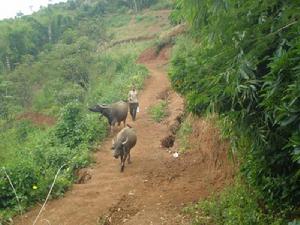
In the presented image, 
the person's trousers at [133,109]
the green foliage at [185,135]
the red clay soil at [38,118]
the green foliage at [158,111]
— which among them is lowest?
the red clay soil at [38,118]

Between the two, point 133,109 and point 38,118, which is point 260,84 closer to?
point 133,109

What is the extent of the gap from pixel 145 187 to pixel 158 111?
699cm

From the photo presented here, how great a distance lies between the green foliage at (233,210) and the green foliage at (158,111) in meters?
8.00

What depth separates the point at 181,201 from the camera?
870 centimetres

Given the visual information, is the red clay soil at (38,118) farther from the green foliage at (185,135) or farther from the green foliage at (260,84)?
the green foliage at (260,84)

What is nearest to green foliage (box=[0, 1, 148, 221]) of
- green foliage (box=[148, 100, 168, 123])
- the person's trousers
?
the person's trousers

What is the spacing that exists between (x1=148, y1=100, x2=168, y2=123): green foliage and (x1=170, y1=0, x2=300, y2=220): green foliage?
9.21 metres

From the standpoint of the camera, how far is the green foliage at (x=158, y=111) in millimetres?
16125

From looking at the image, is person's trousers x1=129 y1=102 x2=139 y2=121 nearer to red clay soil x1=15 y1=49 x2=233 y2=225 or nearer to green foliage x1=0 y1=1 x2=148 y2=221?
green foliage x1=0 y1=1 x2=148 y2=221

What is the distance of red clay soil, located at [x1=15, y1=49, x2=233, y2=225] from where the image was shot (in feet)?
28.0

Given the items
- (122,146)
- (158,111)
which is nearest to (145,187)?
(122,146)

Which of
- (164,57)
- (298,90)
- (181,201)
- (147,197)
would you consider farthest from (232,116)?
(164,57)

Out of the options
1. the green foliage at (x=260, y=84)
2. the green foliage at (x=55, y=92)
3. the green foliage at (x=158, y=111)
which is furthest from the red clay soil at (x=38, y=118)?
the green foliage at (x=260, y=84)

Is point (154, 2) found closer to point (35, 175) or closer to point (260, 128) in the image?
point (35, 175)
